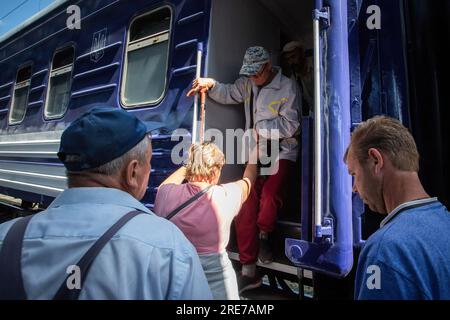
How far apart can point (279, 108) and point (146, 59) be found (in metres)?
1.32

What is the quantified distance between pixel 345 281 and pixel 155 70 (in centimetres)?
213

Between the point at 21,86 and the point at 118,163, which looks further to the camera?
the point at 21,86

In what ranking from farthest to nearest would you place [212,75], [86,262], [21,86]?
[21,86] → [212,75] → [86,262]

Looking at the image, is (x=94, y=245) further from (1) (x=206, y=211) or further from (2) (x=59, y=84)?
(2) (x=59, y=84)

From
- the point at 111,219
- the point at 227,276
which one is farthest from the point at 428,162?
the point at 111,219

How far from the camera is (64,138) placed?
2.98 ft

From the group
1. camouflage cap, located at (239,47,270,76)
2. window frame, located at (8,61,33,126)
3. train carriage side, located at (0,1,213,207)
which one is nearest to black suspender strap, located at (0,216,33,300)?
train carriage side, located at (0,1,213,207)

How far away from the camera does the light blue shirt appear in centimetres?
71

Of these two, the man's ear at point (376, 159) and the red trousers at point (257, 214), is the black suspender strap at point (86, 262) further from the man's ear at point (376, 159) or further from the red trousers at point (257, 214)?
the red trousers at point (257, 214)

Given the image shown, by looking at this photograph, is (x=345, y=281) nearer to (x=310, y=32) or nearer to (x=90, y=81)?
(x=310, y=32)

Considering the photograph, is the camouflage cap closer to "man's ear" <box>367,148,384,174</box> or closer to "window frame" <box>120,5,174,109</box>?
"window frame" <box>120,5,174,109</box>

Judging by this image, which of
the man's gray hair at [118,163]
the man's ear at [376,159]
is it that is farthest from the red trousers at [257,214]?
the man's gray hair at [118,163]

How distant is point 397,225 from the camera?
0.93 metres

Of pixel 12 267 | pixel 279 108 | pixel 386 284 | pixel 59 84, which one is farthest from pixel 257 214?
pixel 59 84
